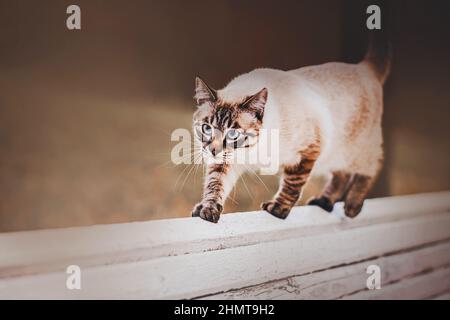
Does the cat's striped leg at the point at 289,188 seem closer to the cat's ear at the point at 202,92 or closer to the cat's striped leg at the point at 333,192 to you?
the cat's striped leg at the point at 333,192

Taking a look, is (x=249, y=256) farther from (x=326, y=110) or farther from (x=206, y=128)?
(x=326, y=110)

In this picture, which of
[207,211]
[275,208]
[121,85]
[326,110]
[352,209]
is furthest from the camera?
[352,209]

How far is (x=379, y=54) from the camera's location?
5.96ft

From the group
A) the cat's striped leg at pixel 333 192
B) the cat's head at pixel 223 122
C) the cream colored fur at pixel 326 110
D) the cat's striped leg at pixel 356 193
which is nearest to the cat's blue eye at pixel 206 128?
the cat's head at pixel 223 122

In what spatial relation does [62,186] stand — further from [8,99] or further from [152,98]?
[152,98]

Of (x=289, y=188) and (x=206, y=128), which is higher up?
(x=206, y=128)

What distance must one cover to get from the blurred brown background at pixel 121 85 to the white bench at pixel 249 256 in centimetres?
7

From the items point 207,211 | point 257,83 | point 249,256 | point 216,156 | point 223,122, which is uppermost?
point 257,83

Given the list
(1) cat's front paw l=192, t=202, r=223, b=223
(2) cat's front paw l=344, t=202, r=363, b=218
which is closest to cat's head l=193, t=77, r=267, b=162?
(1) cat's front paw l=192, t=202, r=223, b=223

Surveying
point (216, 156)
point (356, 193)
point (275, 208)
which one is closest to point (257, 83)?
point (216, 156)

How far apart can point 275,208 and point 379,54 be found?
32.8 inches

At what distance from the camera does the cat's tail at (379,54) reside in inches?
70.5

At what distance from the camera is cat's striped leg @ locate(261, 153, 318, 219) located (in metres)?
1.53
